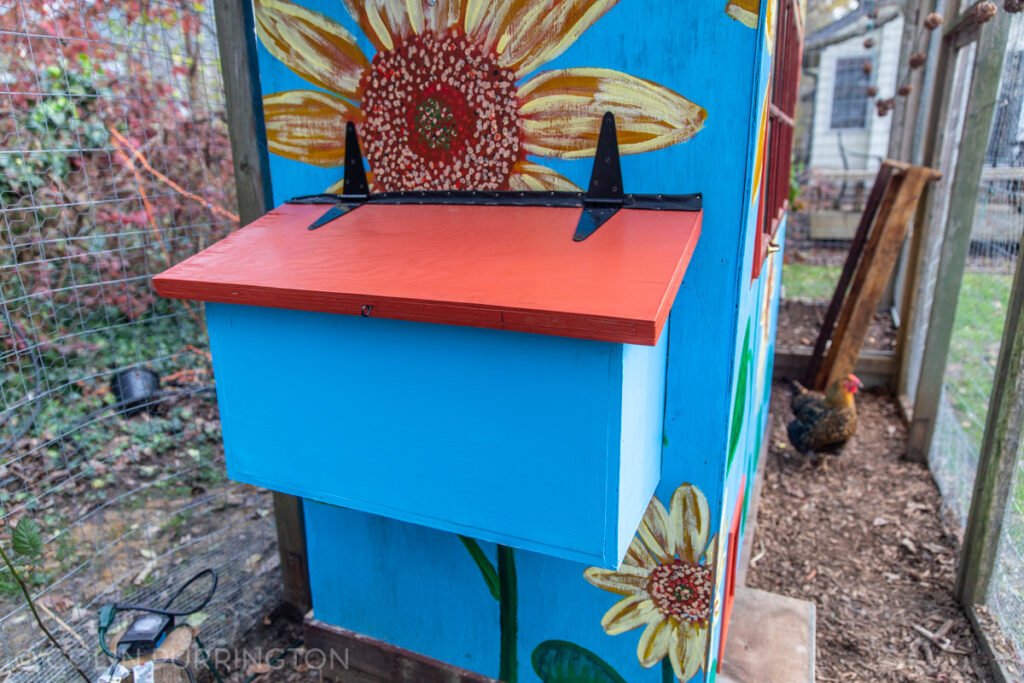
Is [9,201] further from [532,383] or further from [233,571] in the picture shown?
[532,383]

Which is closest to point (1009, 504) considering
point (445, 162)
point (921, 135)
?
point (445, 162)

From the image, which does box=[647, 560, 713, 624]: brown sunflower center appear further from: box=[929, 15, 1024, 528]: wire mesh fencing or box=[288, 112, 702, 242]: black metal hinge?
box=[929, 15, 1024, 528]: wire mesh fencing

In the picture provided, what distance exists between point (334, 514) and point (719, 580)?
1071mm

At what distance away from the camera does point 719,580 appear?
5.29 ft

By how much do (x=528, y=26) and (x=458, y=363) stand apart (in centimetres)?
72

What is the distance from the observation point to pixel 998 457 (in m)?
2.19

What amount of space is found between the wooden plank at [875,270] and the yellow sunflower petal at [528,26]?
3.05 metres

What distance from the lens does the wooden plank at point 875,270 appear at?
11.6 ft

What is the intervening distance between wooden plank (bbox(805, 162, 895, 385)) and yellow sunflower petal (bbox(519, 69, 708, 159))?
3091 millimetres

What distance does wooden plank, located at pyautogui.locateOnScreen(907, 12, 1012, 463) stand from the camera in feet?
9.46

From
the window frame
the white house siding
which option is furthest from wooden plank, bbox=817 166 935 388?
the window frame

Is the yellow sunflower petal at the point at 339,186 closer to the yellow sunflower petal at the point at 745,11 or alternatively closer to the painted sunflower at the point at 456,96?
the painted sunflower at the point at 456,96

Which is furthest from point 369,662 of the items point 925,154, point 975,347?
→ point 925,154

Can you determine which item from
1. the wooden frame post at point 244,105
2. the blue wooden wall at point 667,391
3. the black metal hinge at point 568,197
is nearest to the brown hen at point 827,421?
the blue wooden wall at point 667,391
